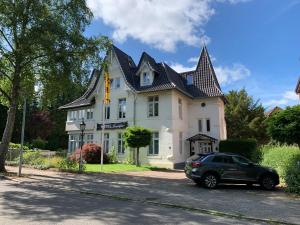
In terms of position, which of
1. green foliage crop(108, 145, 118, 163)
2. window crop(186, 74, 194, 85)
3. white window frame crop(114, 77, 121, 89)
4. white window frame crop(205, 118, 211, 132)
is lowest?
green foliage crop(108, 145, 118, 163)

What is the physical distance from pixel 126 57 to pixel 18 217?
28.9 m

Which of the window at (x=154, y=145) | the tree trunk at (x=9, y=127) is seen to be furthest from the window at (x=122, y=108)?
the tree trunk at (x=9, y=127)

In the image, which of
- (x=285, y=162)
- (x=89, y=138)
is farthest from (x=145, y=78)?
(x=285, y=162)

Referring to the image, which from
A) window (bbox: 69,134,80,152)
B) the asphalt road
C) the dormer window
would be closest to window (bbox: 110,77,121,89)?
the dormer window

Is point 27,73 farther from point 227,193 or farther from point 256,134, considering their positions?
point 256,134

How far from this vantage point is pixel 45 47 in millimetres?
17984

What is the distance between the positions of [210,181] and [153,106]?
52.6ft

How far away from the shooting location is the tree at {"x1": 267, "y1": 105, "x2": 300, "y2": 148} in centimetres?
1675

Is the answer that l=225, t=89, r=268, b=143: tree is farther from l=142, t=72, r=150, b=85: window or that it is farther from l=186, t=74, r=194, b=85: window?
l=142, t=72, r=150, b=85: window

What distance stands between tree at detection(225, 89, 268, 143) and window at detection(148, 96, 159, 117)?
15.8 meters

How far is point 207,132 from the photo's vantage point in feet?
104

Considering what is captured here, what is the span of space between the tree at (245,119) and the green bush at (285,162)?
17900mm

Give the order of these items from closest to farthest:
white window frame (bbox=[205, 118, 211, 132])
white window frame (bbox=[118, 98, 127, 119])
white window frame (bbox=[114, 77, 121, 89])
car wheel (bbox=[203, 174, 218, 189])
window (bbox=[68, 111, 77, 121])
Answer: car wheel (bbox=[203, 174, 218, 189])
white window frame (bbox=[205, 118, 211, 132])
white window frame (bbox=[118, 98, 127, 119])
white window frame (bbox=[114, 77, 121, 89])
window (bbox=[68, 111, 77, 121])

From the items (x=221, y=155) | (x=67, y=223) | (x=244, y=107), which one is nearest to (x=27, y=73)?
(x=221, y=155)
